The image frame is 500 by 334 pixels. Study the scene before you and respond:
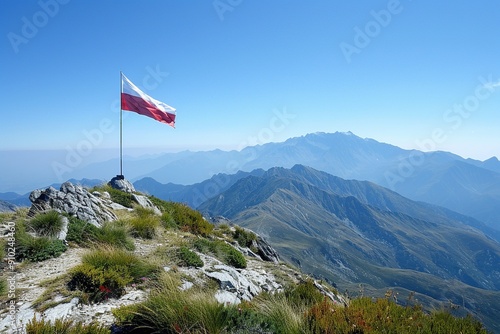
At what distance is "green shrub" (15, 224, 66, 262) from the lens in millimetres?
9695

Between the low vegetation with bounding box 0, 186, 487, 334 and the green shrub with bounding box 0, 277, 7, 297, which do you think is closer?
the low vegetation with bounding box 0, 186, 487, 334

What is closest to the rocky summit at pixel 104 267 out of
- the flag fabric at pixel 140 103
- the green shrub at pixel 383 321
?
the green shrub at pixel 383 321

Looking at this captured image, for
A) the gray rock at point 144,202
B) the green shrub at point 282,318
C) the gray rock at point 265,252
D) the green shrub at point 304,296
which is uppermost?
the green shrub at point 282,318

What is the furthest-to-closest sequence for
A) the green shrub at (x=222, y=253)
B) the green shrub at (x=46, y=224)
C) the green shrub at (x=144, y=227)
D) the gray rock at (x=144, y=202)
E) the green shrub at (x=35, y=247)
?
the gray rock at (x=144, y=202) → the green shrub at (x=144, y=227) → the green shrub at (x=222, y=253) → the green shrub at (x=46, y=224) → the green shrub at (x=35, y=247)

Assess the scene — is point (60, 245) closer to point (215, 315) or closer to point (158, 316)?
point (158, 316)

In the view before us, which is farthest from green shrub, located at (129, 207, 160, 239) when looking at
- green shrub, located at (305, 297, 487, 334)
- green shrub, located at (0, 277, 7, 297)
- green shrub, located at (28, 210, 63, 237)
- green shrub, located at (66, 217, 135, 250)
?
green shrub, located at (305, 297, 487, 334)

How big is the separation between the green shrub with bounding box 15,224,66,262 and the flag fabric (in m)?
12.6

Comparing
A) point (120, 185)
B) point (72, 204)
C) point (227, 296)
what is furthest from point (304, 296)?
point (120, 185)

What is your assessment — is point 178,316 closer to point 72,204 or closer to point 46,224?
point 46,224

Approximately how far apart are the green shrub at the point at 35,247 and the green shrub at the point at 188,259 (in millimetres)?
4210

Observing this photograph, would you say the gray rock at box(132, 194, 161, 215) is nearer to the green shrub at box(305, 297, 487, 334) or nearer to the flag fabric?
the flag fabric

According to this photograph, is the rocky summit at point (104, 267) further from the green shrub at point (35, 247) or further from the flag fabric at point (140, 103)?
the flag fabric at point (140, 103)

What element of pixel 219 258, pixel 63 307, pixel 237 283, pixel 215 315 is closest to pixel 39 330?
pixel 63 307

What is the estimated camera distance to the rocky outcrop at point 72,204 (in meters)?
13.3
